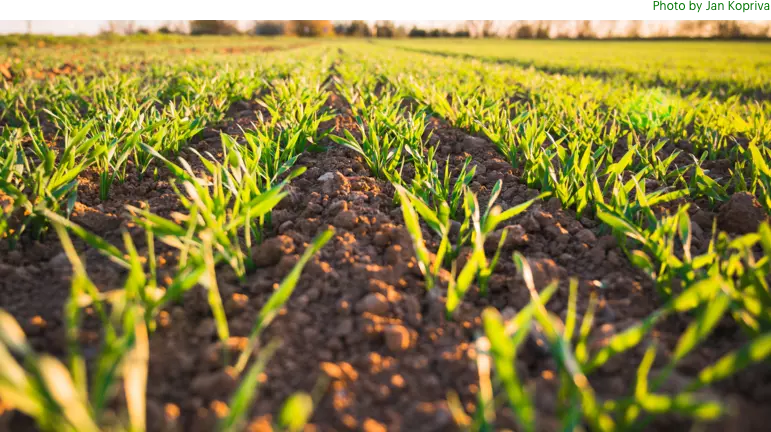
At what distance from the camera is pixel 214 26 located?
55750 millimetres

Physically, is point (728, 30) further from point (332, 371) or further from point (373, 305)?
point (332, 371)

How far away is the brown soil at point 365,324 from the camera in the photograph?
0.91m

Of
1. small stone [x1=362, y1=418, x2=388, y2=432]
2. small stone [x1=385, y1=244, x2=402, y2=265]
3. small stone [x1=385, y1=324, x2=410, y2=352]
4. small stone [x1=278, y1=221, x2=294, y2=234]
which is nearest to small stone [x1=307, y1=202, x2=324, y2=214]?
small stone [x1=278, y1=221, x2=294, y2=234]

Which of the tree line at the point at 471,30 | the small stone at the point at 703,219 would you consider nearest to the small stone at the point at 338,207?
the small stone at the point at 703,219

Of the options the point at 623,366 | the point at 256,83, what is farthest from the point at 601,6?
the point at 623,366

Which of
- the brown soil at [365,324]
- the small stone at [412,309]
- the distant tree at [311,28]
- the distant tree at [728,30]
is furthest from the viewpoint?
the distant tree at [311,28]

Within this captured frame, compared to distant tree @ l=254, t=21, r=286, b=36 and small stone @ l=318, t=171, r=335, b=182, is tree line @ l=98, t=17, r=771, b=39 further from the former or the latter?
small stone @ l=318, t=171, r=335, b=182

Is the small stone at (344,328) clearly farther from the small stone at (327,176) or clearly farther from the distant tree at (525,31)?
the distant tree at (525,31)

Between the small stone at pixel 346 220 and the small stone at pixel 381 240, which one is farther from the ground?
the small stone at pixel 346 220

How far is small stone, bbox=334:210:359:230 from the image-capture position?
1.60 meters

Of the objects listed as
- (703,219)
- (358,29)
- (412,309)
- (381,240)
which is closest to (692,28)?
(358,29)

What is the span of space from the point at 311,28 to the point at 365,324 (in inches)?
2549

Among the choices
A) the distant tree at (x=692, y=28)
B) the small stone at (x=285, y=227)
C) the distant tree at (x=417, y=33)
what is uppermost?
the distant tree at (x=417, y=33)

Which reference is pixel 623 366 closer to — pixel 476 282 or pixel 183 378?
pixel 476 282
